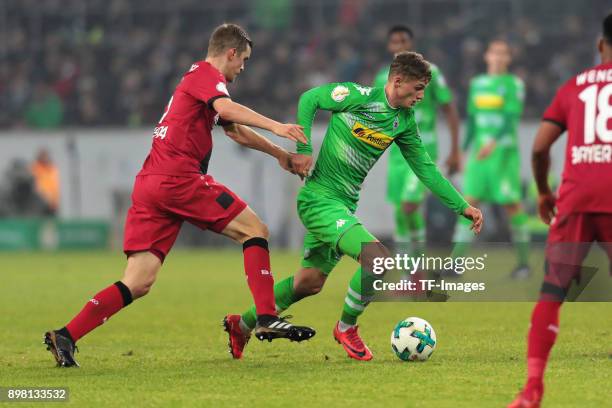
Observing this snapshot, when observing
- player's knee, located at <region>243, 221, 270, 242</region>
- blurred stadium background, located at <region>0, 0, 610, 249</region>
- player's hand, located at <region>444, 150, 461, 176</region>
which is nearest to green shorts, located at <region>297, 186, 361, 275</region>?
player's knee, located at <region>243, 221, 270, 242</region>

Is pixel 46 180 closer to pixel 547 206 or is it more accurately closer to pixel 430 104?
pixel 430 104

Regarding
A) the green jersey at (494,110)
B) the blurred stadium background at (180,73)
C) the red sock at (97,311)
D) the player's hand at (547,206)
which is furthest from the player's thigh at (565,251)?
the blurred stadium background at (180,73)

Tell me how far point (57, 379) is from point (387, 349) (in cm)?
243

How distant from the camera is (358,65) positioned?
970 inches

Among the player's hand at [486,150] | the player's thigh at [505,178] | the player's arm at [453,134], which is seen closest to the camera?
the player's arm at [453,134]

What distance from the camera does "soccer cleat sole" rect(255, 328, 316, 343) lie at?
282 inches

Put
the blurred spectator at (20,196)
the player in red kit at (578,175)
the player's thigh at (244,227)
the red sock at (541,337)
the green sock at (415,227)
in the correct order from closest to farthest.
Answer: the red sock at (541,337), the player in red kit at (578,175), the player's thigh at (244,227), the green sock at (415,227), the blurred spectator at (20,196)

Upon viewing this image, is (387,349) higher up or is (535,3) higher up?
(535,3)

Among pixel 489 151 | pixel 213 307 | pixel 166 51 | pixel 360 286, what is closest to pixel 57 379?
pixel 360 286

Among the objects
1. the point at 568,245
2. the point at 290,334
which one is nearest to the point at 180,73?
the point at 290,334

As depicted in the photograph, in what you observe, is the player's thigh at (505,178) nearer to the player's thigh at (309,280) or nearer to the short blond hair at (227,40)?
the player's thigh at (309,280)

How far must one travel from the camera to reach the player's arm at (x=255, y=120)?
23.4 feet

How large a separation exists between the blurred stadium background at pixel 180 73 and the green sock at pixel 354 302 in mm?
13619

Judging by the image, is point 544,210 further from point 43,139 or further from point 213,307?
point 43,139
